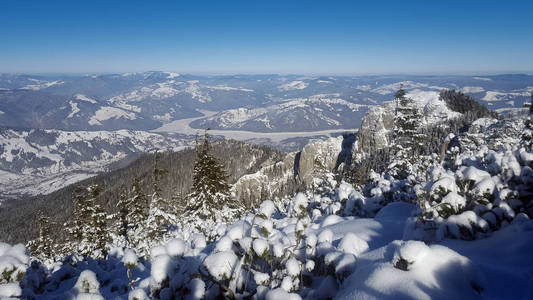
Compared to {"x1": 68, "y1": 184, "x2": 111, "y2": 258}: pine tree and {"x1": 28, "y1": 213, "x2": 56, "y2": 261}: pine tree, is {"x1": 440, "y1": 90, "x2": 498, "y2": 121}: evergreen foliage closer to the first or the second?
{"x1": 68, "y1": 184, "x2": 111, "y2": 258}: pine tree

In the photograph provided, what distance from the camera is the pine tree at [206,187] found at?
74.1 ft

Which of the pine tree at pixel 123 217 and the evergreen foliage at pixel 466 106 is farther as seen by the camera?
the evergreen foliage at pixel 466 106

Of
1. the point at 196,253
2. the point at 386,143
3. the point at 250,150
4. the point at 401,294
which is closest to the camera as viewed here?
the point at 401,294

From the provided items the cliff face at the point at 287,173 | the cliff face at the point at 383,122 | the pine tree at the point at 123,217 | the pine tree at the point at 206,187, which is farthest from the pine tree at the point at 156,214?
the cliff face at the point at 383,122

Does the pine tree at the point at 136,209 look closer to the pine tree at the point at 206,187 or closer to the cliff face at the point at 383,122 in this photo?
the pine tree at the point at 206,187

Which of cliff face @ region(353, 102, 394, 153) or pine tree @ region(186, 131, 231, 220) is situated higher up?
pine tree @ region(186, 131, 231, 220)

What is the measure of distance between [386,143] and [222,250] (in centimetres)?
12120

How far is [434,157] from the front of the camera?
14625 mm

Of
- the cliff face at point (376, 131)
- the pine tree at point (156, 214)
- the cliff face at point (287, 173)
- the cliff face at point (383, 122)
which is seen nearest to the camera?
the pine tree at point (156, 214)

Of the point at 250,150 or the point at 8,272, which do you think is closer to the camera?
the point at 8,272

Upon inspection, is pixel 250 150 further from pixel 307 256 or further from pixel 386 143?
pixel 307 256

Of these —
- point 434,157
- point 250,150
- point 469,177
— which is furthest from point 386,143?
point 469,177

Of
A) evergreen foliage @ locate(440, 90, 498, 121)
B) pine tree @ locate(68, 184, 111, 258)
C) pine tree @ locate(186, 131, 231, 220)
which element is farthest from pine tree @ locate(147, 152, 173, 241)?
evergreen foliage @ locate(440, 90, 498, 121)

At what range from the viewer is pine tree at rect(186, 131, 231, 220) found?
22594 mm
